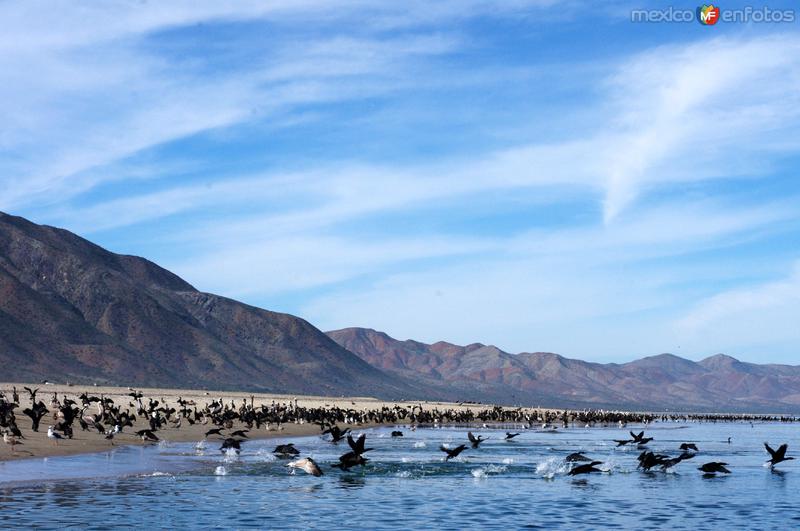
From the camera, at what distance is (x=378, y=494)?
2603 centimetres

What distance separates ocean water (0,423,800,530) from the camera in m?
20.7

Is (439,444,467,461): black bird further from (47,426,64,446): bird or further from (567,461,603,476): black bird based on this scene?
(47,426,64,446): bird

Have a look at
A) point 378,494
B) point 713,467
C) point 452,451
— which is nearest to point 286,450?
point 452,451

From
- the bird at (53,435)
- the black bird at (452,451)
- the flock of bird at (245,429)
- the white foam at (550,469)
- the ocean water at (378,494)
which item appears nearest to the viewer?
the ocean water at (378,494)

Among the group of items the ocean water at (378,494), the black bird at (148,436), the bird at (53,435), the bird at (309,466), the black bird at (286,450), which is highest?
the bird at (53,435)

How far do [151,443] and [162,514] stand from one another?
2189 centimetres

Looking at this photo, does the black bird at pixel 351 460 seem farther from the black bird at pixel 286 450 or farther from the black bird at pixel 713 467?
the black bird at pixel 713 467

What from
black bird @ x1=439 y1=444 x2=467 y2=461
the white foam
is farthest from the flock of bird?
the white foam

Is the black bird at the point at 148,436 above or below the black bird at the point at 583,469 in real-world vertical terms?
above

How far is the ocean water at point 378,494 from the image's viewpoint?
816 inches

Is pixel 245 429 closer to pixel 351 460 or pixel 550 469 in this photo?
pixel 351 460

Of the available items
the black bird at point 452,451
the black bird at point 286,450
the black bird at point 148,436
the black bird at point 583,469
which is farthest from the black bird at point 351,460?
the black bird at point 148,436

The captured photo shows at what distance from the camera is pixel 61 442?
117 ft

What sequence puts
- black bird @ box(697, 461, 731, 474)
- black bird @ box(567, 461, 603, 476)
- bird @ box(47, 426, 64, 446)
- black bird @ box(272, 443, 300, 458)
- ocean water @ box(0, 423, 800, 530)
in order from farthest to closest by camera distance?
1. bird @ box(47, 426, 64, 446)
2. black bird @ box(272, 443, 300, 458)
3. black bird @ box(697, 461, 731, 474)
4. black bird @ box(567, 461, 603, 476)
5. ocean water @ box(0, 423, 800, 530)
